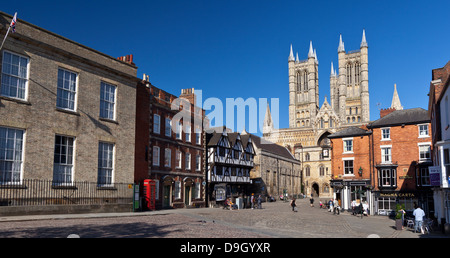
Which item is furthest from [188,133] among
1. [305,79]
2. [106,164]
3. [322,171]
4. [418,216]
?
[305,79]

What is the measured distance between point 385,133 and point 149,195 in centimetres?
2289

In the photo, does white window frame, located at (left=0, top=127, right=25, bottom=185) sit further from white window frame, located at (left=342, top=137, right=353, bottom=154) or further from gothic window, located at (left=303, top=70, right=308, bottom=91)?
gothic window, located at (left=303, top=70, right=308, bottom=91)

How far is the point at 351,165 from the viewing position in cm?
3822

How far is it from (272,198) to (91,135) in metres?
43.5

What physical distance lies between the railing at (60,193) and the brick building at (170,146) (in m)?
3.60

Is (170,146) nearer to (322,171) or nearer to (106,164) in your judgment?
(106,164)

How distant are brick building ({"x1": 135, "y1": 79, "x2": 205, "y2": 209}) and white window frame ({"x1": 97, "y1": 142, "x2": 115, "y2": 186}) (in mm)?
3904

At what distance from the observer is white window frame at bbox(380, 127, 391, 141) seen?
35844 millimetres

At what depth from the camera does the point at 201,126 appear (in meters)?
41.3

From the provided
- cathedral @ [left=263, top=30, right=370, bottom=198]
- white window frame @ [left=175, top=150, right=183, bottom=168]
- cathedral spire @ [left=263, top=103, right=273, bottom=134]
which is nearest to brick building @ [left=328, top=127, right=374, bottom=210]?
white window frame @ [left=175, top=150, right=183, bottom=168]
